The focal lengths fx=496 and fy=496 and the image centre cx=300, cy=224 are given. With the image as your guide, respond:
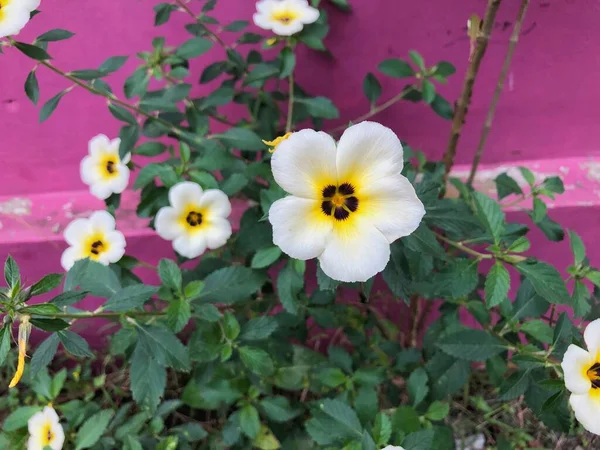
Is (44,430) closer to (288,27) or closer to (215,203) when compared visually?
(215,203)

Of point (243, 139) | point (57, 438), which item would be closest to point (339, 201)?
point (243, 139)

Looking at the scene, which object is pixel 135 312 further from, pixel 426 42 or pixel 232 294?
pixel 426 42

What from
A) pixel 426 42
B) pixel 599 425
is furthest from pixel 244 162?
pixel 599 425

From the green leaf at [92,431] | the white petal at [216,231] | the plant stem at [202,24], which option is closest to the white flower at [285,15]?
the plant stem at [202,24]

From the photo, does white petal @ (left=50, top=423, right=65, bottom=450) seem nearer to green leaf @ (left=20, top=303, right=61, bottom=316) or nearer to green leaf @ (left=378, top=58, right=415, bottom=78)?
green leaf @ (left=20, top=303, right=61, bottom=316)

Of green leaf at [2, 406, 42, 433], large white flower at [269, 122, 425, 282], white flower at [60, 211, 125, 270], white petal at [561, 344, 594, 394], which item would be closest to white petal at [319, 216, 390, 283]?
large white flower at [269, 122, 425, 282]
